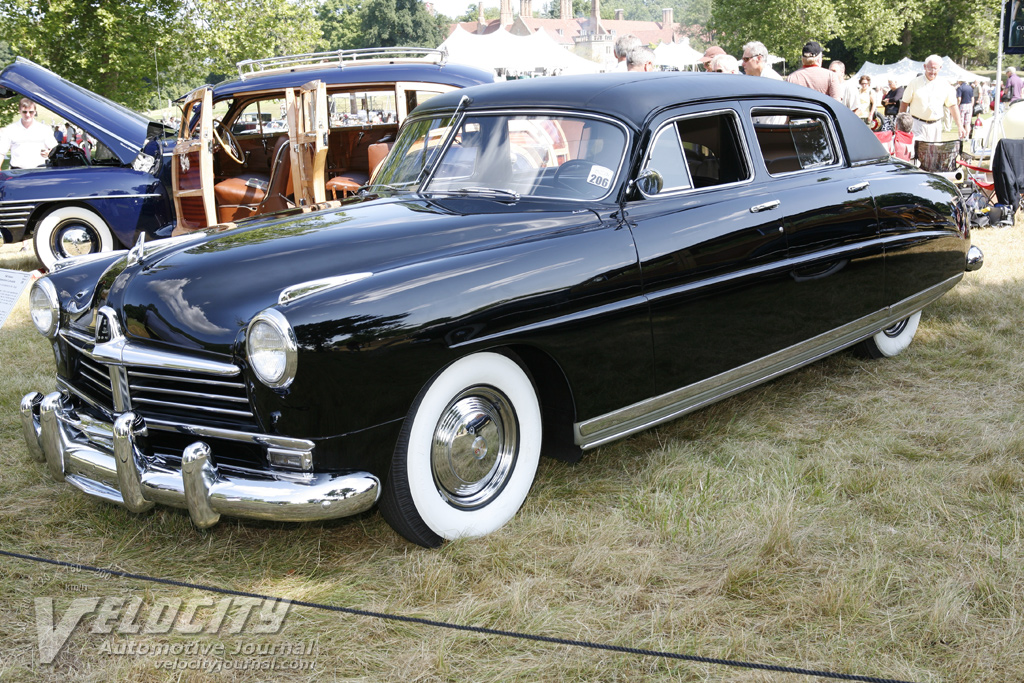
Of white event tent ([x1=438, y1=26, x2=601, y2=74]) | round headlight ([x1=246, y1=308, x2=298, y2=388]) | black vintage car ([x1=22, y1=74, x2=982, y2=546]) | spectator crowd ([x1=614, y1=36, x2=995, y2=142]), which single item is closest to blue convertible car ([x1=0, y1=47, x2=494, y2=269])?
spectator crowd ([x1=614, y1=36, x2=995, y2=142])

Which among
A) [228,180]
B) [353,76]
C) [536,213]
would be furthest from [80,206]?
[536,213]

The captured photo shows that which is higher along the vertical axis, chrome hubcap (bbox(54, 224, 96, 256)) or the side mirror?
the side mirror

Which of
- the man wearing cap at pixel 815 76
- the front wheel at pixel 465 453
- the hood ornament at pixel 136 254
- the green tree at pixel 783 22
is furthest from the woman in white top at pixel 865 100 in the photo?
the green tree at pixel 783 22

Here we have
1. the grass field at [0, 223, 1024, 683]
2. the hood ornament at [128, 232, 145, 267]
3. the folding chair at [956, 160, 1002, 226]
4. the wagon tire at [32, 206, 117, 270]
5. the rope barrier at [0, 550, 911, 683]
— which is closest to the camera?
the rope barrier at [0, 550, 911, 683]

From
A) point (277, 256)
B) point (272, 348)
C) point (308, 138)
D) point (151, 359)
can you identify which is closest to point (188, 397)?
point (151, 359)

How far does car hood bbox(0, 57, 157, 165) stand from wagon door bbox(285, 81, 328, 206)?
2.14m

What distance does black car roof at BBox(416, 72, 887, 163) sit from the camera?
11.8ft

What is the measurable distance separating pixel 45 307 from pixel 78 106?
590 cm

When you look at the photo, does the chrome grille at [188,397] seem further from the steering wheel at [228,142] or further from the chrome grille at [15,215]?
the chrome grille at [15,215]

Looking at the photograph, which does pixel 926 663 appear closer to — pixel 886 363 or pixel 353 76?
pixel 886 363

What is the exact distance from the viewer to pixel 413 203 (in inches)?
142

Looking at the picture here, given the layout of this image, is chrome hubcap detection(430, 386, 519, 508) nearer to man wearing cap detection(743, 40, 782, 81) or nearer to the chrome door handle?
the chrome door handle

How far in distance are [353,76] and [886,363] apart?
17.7 ft

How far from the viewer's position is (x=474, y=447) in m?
3.00
